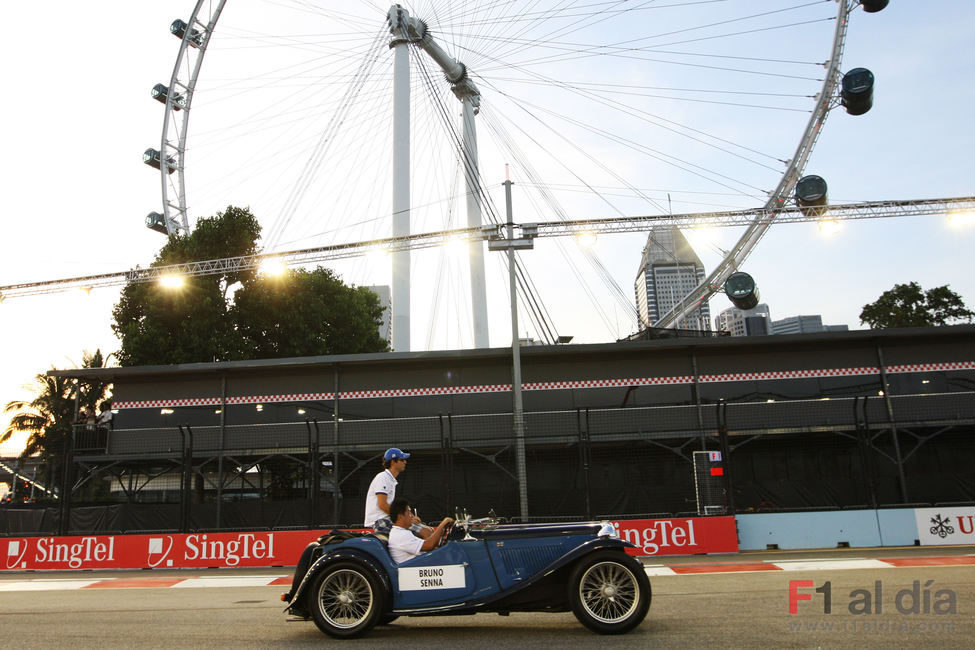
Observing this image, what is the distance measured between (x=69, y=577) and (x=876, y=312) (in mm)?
50604

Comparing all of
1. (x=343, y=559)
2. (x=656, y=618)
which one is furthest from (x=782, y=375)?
(x=343, y=559)

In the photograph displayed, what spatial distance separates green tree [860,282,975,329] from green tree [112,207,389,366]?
1406 inches

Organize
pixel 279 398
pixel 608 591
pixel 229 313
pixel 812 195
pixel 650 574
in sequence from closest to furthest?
1. pixel 608 591
2. pixel 650 574
3. pixel 279 398
4. pixel 812 195
5. pixel 229 313

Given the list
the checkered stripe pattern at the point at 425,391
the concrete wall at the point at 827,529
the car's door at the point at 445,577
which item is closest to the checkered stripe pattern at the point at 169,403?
the checkered stripe pattern at the point at 425,391

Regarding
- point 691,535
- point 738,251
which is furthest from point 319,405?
point 738,251

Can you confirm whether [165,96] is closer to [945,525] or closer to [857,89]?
[857,89]

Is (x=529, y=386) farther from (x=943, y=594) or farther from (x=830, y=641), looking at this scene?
(x=830, y=641)

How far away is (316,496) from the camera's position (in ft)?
50.8

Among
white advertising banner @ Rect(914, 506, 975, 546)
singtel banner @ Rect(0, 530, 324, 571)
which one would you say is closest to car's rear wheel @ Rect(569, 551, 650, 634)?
singtel banner @ Rect(0, 530, 324, 571)

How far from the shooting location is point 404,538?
6160 millimetres

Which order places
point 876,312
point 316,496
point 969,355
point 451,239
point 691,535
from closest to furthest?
1. point 691,535
2. point 316,496
3. point 969,355
4. point 451,239
5. point 876,312

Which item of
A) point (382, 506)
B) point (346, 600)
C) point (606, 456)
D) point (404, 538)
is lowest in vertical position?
point (346, 600)

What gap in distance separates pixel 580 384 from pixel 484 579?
16968mm

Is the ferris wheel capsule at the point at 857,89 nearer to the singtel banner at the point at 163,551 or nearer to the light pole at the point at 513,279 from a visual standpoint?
the light pole at the point at 513,279
